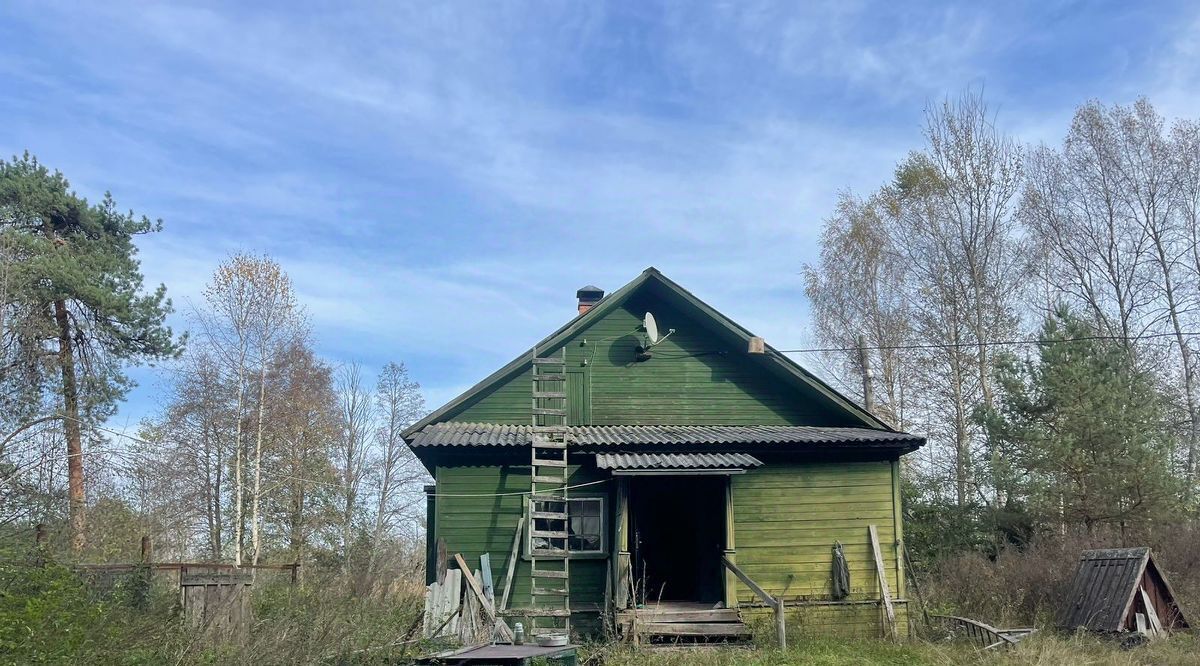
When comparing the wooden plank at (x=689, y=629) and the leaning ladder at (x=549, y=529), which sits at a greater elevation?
the leaning ladder at (x=549, y=529)

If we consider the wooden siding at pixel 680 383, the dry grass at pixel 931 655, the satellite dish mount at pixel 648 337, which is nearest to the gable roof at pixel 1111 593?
the dry grass at pixel 931 655

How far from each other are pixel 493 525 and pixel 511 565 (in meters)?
0.73

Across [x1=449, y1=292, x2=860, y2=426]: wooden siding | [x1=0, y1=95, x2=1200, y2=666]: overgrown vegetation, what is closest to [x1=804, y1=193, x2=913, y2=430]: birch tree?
[x1=0, y1=95, x2=1200, y2=666]: overgrown vegetation

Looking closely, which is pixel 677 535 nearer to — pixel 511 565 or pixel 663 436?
pixel 663 436

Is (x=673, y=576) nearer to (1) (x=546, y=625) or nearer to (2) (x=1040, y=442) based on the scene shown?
(1) (x=546, y=625)

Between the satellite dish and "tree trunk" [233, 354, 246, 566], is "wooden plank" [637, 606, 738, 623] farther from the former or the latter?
"tree trunk" [233, 354, 246, 566]

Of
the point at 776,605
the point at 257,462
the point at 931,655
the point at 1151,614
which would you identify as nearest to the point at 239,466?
the point at 257,462

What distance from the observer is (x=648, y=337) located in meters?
16.1

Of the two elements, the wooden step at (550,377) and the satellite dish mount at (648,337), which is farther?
the satellite dish mount at (648,337)

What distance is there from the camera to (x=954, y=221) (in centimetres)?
2858

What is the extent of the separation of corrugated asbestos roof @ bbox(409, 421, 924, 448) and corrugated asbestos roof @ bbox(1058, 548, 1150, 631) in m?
3.47

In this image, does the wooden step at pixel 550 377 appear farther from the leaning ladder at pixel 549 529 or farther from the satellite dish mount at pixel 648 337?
the satellite dish mount at pixel 648 337

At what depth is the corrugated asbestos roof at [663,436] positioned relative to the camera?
46.5 feet

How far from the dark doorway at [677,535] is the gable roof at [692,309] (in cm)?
245
